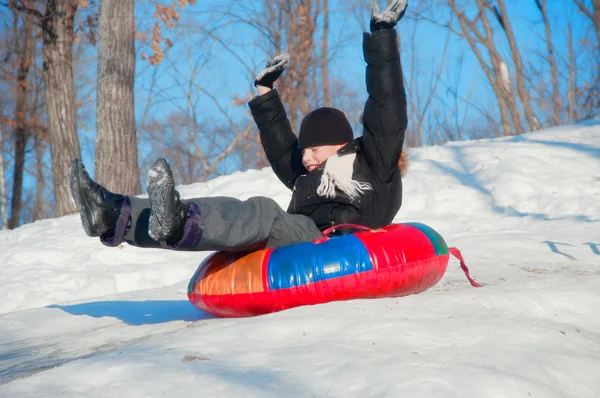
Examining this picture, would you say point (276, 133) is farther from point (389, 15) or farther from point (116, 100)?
point (116, 100)

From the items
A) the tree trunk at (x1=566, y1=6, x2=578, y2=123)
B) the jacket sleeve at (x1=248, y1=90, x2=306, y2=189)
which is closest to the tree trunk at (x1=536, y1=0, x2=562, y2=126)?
the tree trunk at (x1=566, y1=6, x2=578, y2=123)

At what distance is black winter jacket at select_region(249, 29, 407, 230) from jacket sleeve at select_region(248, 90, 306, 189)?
18.1 inches

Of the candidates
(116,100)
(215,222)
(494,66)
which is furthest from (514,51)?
(215,222)

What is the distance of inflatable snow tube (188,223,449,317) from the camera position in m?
3.12

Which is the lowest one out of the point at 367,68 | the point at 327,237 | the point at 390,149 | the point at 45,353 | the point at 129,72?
the point at 45,353

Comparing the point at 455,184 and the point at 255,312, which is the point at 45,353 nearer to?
the point at 255,312

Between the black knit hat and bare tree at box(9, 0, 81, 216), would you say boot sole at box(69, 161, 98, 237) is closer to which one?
the black knit hat

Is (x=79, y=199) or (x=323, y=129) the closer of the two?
(x=79, y=199)

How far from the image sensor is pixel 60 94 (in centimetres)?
953

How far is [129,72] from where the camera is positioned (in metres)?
8.71

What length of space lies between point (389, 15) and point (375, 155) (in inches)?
28.5

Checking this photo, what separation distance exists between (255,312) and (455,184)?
5662 mm

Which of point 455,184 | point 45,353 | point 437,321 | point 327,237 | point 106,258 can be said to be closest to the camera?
point 437,321

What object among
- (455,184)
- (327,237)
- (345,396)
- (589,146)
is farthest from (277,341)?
(589,146)
